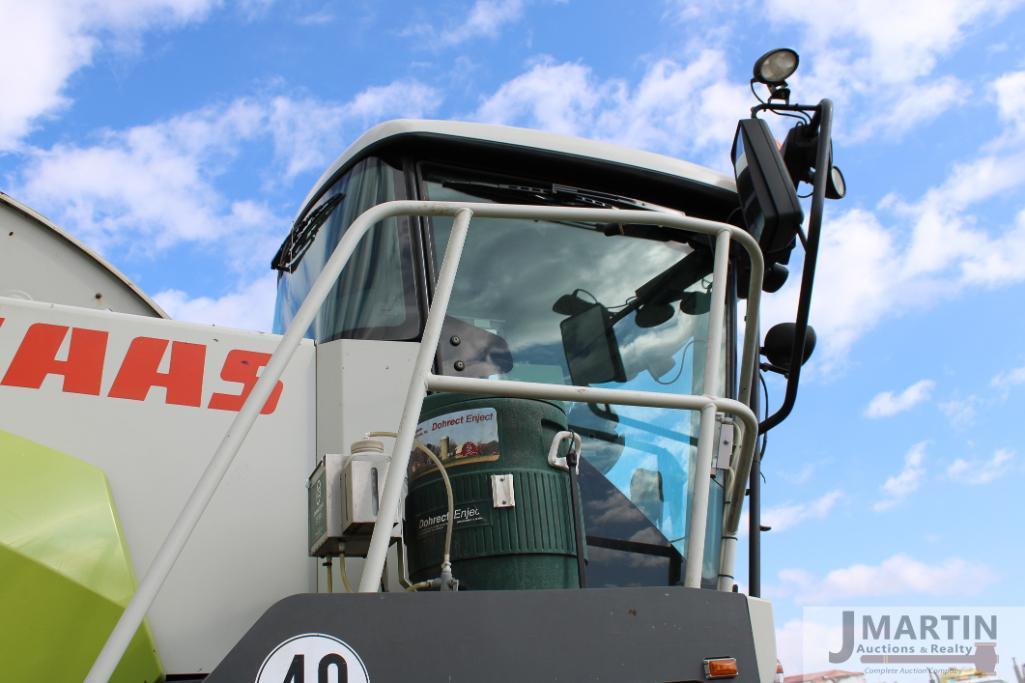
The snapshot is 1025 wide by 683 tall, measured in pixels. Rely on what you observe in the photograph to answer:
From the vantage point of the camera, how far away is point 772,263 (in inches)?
138

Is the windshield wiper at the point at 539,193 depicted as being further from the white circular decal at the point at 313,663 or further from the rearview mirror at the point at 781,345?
the white circular decal at the point at 313,663

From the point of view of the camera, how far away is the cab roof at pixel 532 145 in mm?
3354

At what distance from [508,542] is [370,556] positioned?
1.67 feet

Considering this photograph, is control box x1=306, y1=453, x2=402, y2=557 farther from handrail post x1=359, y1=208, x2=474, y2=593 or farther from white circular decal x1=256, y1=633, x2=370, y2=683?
white circular decal x1=256, y1=633, x2=370, y2=683

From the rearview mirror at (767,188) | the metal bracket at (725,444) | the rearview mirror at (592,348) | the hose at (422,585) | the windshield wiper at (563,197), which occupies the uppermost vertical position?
the windshield wiper at (563,197)

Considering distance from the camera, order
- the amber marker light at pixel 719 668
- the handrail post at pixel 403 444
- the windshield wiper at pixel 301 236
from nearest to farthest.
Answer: the handrail post at pixel 403 444, the amber marker light at pixel 719 668, the windshield wiper at pixel 301 236

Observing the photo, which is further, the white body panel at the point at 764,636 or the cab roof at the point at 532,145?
the cab roof at the point at 532,145

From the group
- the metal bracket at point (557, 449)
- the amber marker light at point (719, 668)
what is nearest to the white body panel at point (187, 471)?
the metal bracket at point (557, 449)

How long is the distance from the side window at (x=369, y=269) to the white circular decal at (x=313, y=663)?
1.22m

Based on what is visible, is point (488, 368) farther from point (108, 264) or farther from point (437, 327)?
point (108, 264)

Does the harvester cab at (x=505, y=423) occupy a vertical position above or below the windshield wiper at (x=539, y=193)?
below

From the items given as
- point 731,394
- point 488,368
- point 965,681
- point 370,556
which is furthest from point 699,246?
point 965,681

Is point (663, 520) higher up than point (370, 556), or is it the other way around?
point (663, 520)

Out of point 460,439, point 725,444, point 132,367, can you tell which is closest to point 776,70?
point 725,444
